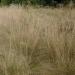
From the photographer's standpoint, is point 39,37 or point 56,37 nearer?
point 56,37

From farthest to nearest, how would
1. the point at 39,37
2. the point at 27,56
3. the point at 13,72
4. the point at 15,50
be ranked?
the point at 39,37 → the point at 15,50 → the point at 27,56 → the point at 13,72

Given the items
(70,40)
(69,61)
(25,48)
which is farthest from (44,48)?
(69,61)

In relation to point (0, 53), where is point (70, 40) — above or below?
above

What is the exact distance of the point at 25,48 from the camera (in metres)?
3.24

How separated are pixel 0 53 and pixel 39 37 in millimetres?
704

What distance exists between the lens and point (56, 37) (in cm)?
300

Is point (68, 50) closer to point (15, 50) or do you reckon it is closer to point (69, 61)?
point (69, 61)

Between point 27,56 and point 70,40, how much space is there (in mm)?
589

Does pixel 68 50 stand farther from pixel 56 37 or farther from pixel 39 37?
pixel 39 37

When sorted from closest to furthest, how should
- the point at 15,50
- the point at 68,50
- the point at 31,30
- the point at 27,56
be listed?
the point at 68,50, the point at 27,56, the point at 15,50, the point at 31,30

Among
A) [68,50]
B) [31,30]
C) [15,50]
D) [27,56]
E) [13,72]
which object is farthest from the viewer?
[31,30]

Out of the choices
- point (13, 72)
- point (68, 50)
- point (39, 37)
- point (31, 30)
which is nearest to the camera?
point (13, 72)

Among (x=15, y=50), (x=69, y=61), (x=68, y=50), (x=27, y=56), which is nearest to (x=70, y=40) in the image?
(x=68, y=50)

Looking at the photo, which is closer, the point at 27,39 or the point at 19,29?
the point at 27,39
